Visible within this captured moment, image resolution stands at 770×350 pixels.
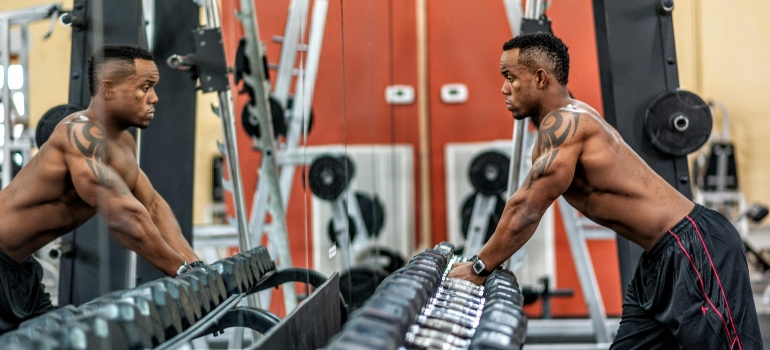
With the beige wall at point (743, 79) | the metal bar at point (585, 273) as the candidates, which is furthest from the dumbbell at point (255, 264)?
the beige wall at point (743, 79)

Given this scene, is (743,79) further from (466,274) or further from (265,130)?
(466,274)

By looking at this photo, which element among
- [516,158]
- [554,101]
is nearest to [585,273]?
[516,158]

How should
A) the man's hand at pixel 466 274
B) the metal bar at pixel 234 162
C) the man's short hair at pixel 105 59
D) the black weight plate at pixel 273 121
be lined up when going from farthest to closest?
1. the black weight plate at pixel 273 121
2. the metal bar at pixel 234 162
3. the man's hand at pixel 466 274
4. the man's short hair at pixel 105 59

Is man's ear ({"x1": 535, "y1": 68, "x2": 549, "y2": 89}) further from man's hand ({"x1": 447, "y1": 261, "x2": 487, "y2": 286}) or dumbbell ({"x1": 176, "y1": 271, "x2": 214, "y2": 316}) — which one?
dumbbell ({"x1": 176, "y1": 271, "x2": 214, "y2": 316})

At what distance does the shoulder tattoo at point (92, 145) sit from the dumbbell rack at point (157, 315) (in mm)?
180

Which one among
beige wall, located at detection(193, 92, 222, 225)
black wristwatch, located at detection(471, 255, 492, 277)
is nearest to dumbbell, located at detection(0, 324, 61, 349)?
black wristwatch, located at detection(471, 255, 492, 277)

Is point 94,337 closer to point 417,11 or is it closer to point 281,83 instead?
point 281,83

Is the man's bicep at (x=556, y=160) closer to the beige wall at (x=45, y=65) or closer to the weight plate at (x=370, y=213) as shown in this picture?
the beige wall at (x=45, y=65)

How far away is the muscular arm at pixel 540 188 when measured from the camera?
85.5 inches

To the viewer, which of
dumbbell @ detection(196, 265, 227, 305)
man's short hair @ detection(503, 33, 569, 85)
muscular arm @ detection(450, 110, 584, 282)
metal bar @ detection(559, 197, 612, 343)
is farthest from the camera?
metal bar @ detection(559, 197, 612, 343)

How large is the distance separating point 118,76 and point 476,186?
11.4ft

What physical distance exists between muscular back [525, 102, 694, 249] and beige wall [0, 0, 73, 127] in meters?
1.32

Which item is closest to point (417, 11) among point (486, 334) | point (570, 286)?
point (570, 286)

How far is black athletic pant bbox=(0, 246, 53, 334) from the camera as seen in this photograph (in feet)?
4.42
